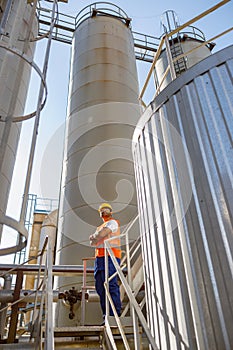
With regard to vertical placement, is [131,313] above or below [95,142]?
below

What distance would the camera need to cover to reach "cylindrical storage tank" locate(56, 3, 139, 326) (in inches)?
275

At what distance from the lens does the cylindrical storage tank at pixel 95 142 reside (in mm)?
6992

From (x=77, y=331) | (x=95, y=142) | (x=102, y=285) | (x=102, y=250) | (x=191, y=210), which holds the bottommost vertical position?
(x=77, y=331)

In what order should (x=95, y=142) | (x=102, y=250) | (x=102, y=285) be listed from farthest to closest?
(x=95, y=142)
(x=102, y=250)
(x=102, y=285)

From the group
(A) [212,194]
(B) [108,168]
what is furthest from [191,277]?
(B) [108,168]

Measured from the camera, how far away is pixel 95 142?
8.10m

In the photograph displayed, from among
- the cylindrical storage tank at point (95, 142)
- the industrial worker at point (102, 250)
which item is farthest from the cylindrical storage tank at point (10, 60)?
the cylindrical storage tank at point (95, 142)

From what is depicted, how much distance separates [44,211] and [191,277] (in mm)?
15582

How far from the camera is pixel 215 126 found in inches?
112

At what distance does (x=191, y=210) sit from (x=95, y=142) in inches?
222

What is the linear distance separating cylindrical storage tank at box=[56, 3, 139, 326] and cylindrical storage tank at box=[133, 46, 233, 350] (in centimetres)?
343

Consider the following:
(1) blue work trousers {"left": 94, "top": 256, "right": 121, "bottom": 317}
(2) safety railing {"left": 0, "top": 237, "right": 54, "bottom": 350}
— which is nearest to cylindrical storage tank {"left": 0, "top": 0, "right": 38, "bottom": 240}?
(2) safety railing {"left": 0, "top": 237, "right": 54, "bottom": 350}

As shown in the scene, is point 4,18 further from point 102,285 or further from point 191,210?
point 102,285

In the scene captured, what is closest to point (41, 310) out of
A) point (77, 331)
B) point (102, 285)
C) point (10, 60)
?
point (77, 331)
